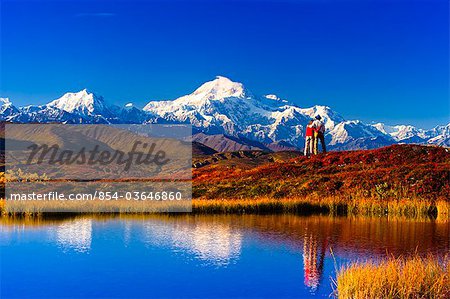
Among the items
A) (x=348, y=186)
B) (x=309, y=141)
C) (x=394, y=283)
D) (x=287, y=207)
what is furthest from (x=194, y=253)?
(x=309, y=141)

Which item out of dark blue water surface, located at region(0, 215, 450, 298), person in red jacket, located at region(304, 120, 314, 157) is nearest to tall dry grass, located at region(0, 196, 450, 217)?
dark blue water surface, located at region(0, 215, 450, 298)

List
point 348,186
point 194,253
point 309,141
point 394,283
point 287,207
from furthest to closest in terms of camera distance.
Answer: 1. point 309,141
2. point 348,186
3. point 287,207
4. point 194,253
5. point 394,283

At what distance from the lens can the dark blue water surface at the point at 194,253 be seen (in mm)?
17547

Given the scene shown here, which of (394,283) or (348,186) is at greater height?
(348,186)

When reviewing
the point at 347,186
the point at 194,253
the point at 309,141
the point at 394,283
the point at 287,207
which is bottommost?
the point at 194,253

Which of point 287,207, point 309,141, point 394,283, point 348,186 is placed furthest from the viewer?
point 309,141

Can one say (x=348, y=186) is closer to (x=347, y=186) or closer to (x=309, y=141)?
(x=347, y=186)

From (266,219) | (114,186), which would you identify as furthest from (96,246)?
(114,186)

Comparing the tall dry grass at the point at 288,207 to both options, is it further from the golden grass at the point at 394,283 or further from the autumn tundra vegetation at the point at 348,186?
the golden grass at the point at 394,283

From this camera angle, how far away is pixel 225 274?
1888 centimetres

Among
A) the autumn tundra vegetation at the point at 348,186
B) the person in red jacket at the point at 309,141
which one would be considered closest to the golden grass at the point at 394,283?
the autumn tundra vegetation at the point at 348,186

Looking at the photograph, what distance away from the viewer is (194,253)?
2242cm

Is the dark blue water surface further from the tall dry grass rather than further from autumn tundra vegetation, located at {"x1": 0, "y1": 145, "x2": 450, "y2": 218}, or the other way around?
autumn tundra vegetation, located at {"x1": 0, "y1": 145, "x2": 450, "y2": 218}

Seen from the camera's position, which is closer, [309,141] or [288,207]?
[288,207]
